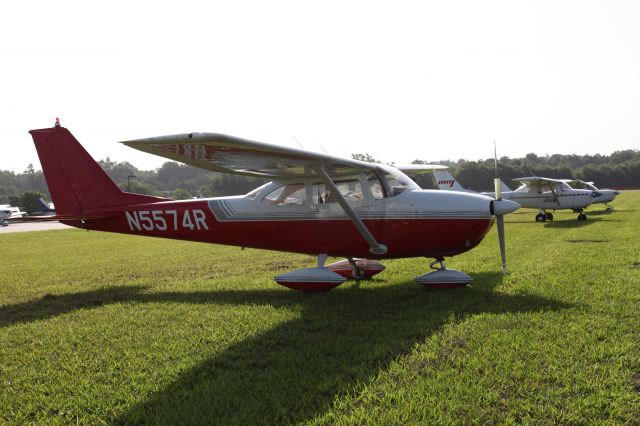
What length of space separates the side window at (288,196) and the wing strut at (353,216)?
0.86 metres

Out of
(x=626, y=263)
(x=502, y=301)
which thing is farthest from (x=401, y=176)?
(x=626, y=263)

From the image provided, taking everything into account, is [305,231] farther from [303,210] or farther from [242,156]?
[242,156]

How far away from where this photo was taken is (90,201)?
8992 mm

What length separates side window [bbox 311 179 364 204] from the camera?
299 inches

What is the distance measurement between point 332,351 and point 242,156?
283cm

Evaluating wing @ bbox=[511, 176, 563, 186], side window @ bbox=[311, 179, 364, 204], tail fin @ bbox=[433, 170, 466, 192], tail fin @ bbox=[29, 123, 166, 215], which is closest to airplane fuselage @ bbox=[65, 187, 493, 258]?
side window @ bbox=[311, 179, 364, 204]

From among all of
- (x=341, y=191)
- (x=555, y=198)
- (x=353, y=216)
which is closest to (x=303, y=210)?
(x=341, y=191)

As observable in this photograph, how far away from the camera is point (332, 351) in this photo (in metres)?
4.63

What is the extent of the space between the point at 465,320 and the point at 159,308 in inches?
165

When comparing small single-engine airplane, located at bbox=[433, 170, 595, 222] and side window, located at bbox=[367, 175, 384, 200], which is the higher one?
side window, located at bbox=[367, 175, 384, 200]

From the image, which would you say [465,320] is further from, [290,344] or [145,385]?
[145,385]

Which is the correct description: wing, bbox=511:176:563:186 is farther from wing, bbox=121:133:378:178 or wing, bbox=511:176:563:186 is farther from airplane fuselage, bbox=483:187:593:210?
wing, bbox=121:133:378:178

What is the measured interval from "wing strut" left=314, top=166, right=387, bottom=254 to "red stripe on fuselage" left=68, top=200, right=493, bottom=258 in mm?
198

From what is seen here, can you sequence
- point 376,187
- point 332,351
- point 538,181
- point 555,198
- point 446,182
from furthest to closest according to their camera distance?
1. point 446,182
2. point 538,181
3. point 555,198
4. point 376,187
5. point 332,351
